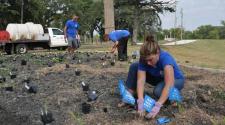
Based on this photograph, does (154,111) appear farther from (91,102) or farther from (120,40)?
(120,40)

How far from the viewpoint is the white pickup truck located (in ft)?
102

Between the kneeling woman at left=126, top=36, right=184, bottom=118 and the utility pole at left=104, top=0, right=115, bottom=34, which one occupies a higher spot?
the utility pole at left=104, top=0, right=115, bottom=34

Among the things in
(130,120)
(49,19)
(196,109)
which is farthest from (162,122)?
(49,19)

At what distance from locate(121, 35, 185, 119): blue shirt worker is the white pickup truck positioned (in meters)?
24.6

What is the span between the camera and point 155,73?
21.8 ft

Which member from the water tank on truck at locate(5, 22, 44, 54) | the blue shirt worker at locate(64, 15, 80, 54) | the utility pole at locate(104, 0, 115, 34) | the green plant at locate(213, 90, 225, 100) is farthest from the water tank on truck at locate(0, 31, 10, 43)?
the green plant at locate(213, 90, 225, 100)

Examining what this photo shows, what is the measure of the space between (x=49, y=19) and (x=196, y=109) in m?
64.5

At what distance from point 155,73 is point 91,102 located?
981mm

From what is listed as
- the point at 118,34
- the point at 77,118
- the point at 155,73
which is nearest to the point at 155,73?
the point at 155,73

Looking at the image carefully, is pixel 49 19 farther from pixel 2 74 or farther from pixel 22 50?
pixel 2 74

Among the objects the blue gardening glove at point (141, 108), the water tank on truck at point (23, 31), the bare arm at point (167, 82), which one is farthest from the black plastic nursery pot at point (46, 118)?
the water tank on truck at point (23, 31)

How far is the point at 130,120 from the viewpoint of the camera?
6113 mm

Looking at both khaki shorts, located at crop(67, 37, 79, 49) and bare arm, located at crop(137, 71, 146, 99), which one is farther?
khaki shorts, located at crop(67, 37, 79, 49)

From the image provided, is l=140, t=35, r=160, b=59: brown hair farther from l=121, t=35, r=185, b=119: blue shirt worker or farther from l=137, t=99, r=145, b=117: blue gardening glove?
l=137, t=99, r=145, b=117: blue gardening glove
